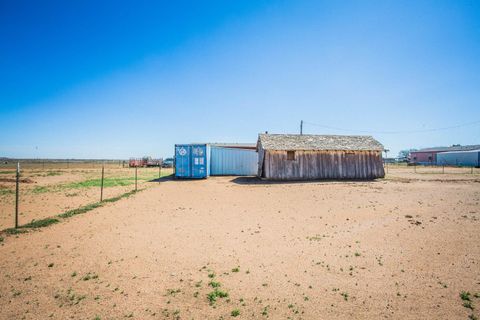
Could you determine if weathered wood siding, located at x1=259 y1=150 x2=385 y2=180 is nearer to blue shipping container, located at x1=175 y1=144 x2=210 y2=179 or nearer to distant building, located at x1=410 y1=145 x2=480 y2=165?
blue shipping container, located at x1=175 y1=144 x2=210 y2=179

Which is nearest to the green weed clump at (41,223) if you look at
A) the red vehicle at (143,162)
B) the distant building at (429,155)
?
the red vehicle at (143,162)

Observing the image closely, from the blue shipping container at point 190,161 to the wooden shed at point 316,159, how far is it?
581 centimetres

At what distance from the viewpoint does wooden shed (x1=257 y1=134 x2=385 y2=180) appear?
23406mm

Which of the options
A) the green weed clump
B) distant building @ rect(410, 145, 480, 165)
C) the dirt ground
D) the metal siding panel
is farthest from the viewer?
distant building @ rect(410, 145, 480, 165)

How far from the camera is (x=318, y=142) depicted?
81.8 ft

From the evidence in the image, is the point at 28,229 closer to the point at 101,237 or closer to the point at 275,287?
the point at 101,237

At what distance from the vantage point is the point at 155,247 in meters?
6.61

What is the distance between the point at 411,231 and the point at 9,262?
1102 centimetres

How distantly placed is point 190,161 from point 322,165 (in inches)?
510

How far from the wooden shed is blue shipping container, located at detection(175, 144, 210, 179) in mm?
5806

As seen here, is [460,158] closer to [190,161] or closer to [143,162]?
[190,161]

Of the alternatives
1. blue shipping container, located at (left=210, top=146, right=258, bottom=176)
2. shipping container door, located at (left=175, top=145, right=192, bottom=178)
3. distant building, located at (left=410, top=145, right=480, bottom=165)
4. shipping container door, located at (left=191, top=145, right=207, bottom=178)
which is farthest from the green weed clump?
distant building, located at (left=410, top=145, right=480, bottom=165)

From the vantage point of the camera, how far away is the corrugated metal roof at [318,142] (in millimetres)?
23609

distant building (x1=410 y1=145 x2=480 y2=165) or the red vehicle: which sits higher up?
distant building (x1=410 y1=145 x2=480 y2=165)
